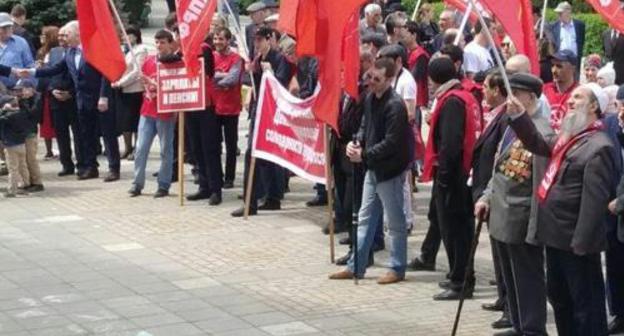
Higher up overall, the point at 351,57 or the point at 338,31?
the point at 338,31

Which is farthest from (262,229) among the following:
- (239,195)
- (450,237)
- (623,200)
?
(623,200)

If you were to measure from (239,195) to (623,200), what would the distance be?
718 centimetres

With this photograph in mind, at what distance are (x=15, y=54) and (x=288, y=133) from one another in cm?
558

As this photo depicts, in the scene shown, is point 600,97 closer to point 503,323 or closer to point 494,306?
point 503,323

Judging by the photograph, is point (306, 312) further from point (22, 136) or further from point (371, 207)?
point (22, 136)

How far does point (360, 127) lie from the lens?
11.3 metres

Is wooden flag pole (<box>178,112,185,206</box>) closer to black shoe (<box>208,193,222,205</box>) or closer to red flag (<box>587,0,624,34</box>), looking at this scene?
black shoe (<box>208,193,222,205</box>)

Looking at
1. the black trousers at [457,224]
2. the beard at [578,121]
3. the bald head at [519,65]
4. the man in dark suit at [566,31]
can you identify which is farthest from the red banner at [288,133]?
the man in dark suit at [566,31]

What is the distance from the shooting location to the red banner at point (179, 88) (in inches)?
572

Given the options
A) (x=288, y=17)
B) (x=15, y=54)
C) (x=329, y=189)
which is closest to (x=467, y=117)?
(x=329, y=189)

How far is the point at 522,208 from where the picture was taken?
28.1ft

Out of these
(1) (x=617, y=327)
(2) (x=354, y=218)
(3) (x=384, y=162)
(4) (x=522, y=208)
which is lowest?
(1) (x=617, y=327)

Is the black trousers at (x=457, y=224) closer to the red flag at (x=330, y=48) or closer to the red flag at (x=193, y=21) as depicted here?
the red flag at (x=330, y=48)

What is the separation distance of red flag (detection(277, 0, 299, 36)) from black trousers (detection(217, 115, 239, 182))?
279cm
